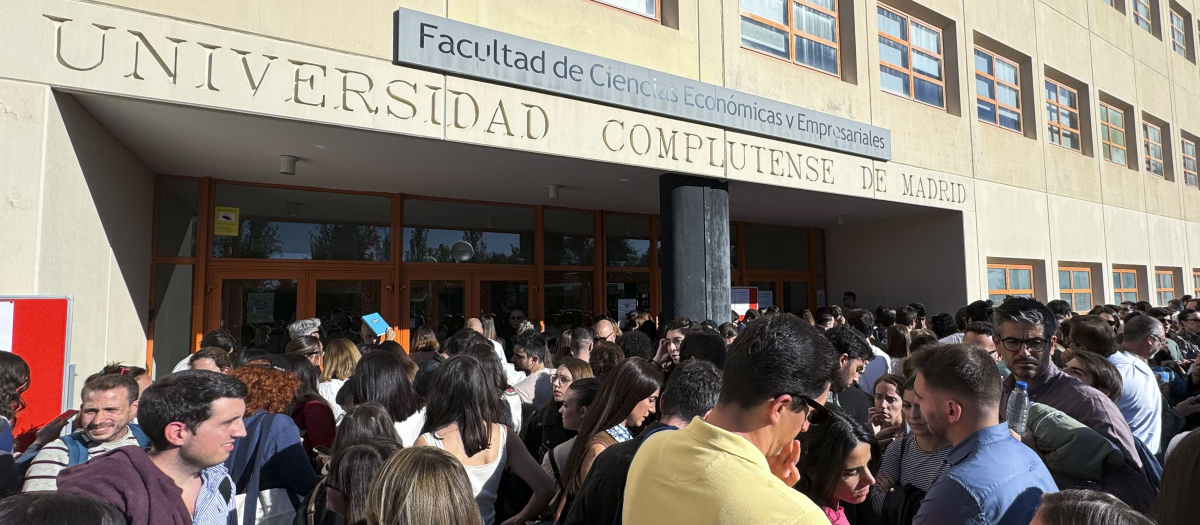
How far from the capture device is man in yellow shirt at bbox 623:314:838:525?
132cm

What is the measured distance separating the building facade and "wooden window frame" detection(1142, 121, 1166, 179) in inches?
66.3

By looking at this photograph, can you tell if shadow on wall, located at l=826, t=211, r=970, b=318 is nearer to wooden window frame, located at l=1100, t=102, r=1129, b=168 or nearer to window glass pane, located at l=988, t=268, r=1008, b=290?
window glass pane, located at l=988, t=268, r=1008, b=290

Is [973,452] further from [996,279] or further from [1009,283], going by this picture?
[1009,283]

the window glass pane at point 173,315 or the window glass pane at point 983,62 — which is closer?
the window glass pane at point 173,315

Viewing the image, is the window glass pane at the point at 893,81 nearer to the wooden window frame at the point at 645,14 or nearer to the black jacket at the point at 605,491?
the wooden window frame at the point at 645,14

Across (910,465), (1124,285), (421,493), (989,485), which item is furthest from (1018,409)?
(1124,285)

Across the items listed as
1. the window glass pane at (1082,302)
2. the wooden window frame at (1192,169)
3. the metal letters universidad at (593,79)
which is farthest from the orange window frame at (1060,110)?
the metal letters universidad at (593,79)

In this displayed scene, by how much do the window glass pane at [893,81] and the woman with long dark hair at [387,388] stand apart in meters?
10.3

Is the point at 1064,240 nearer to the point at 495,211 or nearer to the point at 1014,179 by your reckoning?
the point at 1014,179

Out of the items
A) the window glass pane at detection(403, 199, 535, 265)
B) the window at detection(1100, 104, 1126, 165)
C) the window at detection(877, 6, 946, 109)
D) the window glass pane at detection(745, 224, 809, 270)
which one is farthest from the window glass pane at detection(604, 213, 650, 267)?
the window at detection(1100, 104, 1126, 165)

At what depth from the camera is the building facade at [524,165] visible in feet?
18.2

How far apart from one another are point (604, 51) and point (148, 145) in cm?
521

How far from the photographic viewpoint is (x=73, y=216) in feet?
18.3

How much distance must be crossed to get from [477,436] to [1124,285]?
20482mm
